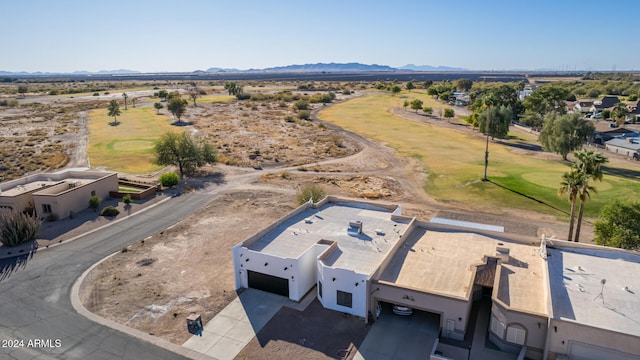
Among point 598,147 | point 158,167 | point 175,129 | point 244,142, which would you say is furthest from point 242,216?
point 598,147

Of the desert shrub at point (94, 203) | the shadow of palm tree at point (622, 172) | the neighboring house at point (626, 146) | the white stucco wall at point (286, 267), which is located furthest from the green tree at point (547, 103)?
the desert shrub at point (94, 203)

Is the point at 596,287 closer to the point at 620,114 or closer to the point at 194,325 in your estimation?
the point at 194,325

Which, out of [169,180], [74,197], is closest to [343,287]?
[74,197]

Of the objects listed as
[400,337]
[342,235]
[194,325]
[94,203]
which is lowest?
[400,337]

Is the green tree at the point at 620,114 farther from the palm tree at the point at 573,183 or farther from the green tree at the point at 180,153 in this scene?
the green tree at the point at 180,153

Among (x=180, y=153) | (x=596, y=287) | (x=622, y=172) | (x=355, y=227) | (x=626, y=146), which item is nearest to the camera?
(x=596, y=287)

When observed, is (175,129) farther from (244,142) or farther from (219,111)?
(219,111)

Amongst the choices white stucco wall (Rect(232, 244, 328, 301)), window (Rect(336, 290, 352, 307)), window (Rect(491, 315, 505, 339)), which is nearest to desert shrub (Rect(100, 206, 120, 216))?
white stucco wall (Rect(232, 244, 328, 301))
